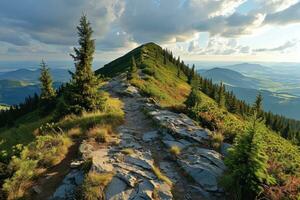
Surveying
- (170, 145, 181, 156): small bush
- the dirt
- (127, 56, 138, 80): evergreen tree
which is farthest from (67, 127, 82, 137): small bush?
(127, 56, 138, 80): evergreen tree

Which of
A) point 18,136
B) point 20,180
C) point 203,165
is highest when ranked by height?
point 20,180

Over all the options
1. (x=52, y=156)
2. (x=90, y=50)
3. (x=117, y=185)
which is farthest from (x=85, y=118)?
(x=90, y=50)

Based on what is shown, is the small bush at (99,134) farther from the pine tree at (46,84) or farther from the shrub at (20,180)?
the pine tree at (46,84)

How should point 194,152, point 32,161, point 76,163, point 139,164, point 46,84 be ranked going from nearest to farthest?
point 32,161 → point 76,163 → point 139,164 → point 194,152 → point 46,84

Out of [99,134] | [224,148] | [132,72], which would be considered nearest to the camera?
[99,134]

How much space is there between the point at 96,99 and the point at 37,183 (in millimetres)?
11672

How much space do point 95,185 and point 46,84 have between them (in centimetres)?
5227

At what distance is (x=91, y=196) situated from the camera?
8922 mm

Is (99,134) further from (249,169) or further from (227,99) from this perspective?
(227,99)

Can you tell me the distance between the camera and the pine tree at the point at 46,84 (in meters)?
55.6

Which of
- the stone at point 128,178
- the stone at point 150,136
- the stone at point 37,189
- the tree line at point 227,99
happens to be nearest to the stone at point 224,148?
the stone at point 150,136

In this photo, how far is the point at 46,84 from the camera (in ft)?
187

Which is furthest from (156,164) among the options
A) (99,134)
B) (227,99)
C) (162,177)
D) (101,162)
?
(227,99)

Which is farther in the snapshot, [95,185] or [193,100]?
[193,100]
